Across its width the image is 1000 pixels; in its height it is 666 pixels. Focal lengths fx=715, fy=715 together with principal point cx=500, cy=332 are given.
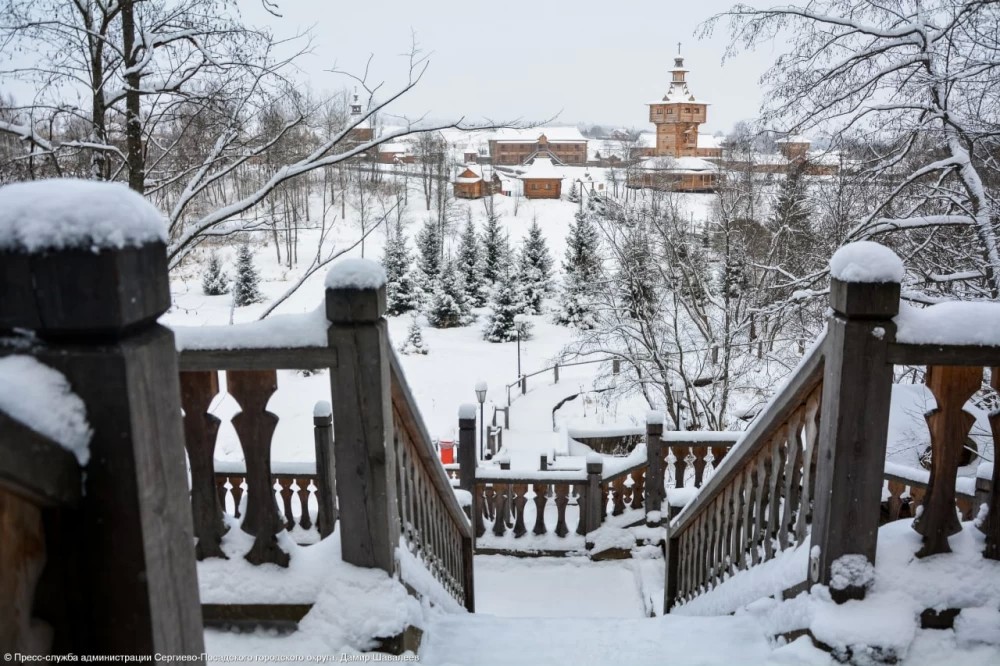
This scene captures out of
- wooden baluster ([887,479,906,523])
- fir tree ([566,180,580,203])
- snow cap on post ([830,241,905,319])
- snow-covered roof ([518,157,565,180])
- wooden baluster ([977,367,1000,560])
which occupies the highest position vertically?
snow-covered roof ([518,157,565,180])

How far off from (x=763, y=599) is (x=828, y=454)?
812 mm

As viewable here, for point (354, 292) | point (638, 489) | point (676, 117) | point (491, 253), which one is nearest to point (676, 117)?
point (676, 117)

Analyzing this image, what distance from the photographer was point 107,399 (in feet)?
3.29

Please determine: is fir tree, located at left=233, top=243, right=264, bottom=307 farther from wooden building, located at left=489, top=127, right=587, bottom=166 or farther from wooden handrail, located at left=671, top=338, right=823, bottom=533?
wooden building, located at left=489, top=127, right=587, bottom=166

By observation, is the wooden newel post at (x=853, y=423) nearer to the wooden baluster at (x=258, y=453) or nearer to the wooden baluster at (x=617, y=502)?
the wooden baluster at (x=258, y=453)

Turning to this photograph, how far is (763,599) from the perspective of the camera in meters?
2.87

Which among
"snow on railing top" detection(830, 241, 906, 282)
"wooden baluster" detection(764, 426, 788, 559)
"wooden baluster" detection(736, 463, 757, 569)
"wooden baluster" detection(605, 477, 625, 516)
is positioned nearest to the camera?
"snow on railing top" detection(830, 241, 906, 282)

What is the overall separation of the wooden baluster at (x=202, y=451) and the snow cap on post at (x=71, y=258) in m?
1.49

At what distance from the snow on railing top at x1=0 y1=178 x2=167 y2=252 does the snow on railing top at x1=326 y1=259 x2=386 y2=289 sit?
127 centimetres

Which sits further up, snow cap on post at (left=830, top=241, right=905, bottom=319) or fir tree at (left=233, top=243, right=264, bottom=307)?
snow cap on post at (left=830, top=241, right=905, bottom=319)

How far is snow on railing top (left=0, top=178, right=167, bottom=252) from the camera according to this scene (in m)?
0.92

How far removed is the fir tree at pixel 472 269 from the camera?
35.1m

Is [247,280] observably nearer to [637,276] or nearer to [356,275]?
[637,276]

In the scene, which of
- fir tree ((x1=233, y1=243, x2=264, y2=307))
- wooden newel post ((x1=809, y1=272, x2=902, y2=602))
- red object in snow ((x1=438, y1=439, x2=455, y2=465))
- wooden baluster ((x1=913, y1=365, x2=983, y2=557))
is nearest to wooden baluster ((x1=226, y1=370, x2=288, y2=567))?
wooden newel post ((x1=809, y1=272, x2=902, y2=602))
